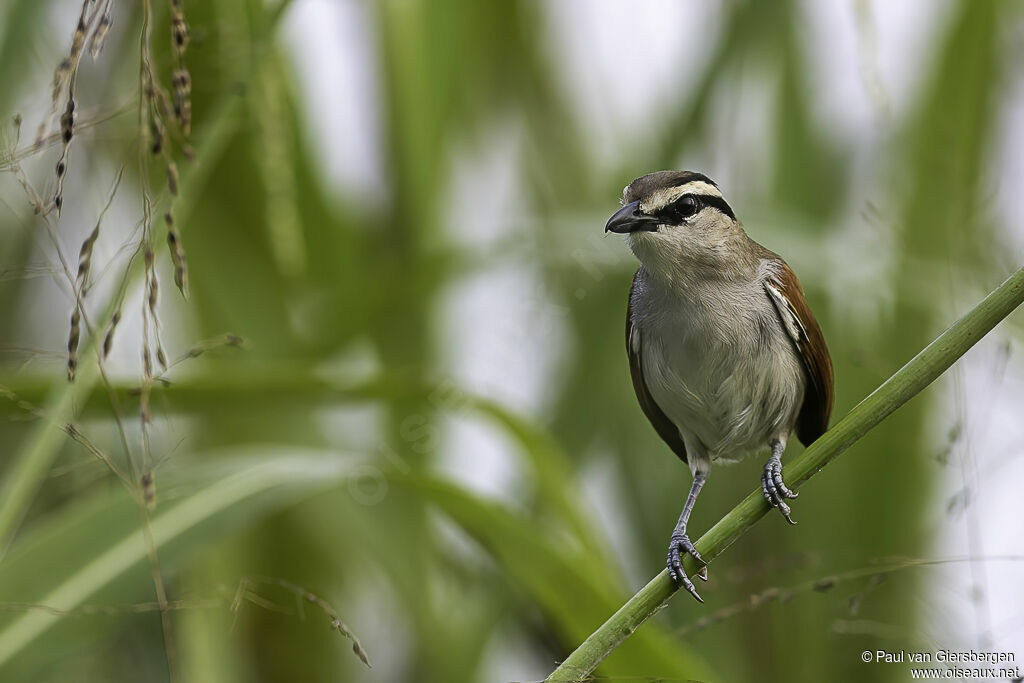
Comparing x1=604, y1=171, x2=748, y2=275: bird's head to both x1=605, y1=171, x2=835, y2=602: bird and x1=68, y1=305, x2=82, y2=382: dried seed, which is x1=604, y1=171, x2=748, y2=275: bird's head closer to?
x1=605, y1=171, x2=835, y2=602: bird

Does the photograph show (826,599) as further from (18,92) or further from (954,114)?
(18,92)

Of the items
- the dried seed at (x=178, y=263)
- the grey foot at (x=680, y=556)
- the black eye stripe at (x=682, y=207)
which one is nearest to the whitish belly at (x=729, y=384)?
the grey foot at (x=680, y=556)

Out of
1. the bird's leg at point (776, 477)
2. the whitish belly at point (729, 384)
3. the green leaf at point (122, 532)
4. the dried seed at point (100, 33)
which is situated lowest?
the bird's leg at point (776, 477)

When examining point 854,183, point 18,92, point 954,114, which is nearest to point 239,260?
point 18,92

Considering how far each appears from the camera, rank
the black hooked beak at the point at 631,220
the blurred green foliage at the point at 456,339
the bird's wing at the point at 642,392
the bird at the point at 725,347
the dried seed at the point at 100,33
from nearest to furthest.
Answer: the dried seed at the point at 100,33 → the black hooked beak at the point at 631,220 → the bird at the point at 725,347 → the bird's wing at the point at 642,392 → the blurred green foliage at the point at 456,339

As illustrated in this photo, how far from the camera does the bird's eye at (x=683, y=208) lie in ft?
4.58

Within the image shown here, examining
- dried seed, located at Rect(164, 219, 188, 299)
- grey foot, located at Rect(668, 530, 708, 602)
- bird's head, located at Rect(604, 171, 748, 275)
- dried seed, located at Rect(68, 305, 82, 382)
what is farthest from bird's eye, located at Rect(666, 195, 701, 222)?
dried seed, located at Rect(68, 305, 82, 382)

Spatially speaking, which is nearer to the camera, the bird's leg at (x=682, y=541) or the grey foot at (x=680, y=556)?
the grey foot at (x=680, y=556)

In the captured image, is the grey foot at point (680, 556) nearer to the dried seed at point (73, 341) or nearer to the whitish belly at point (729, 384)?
the whitish belly at point (729, 384)

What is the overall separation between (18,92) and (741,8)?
1763 mm

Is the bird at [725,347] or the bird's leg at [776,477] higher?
the bird at [725,347]

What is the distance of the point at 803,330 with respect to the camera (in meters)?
1.77

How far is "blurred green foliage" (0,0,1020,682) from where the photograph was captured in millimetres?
2182

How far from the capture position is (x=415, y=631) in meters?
2.31
